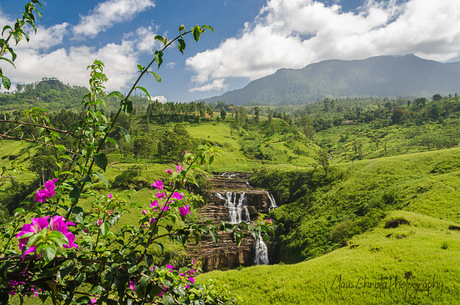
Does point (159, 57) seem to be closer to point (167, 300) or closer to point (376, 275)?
point (167, 300)

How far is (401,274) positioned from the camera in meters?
10.9

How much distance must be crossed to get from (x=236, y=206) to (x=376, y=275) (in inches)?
1057

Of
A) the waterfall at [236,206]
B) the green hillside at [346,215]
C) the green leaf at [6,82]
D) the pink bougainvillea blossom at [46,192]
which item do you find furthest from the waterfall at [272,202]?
the green leaf at [6,82]

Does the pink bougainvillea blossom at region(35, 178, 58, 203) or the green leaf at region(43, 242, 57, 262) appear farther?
the pink bougainvillea blossom at region(35, 178, 58, 203)

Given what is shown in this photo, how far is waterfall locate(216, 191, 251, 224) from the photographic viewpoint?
35.3 meters

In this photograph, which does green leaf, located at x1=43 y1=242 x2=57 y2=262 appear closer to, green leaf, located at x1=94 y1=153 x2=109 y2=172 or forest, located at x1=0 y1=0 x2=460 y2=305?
forest, located at x1=0 y1=0 x2=460 y2=305

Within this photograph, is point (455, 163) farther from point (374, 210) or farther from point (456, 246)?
point (456, 246)

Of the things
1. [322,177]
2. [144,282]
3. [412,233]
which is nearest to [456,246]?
[412,233]

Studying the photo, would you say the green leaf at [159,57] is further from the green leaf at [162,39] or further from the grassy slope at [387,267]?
the grassy slope at [387,267]

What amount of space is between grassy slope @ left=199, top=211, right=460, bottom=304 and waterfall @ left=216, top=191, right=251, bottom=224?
18.6m

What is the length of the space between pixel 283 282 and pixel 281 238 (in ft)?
55.1

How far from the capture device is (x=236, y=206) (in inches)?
1471

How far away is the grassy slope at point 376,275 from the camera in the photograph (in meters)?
9.84

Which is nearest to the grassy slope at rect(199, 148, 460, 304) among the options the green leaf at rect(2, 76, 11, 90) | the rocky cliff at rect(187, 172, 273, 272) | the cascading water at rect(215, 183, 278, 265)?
the rocky cliff at rect(187, 172, 273, 272)
